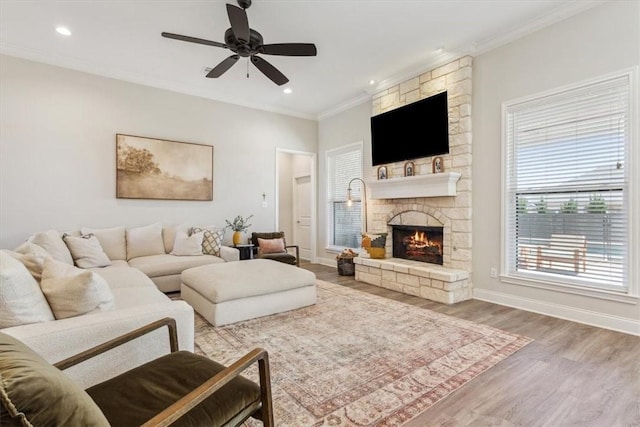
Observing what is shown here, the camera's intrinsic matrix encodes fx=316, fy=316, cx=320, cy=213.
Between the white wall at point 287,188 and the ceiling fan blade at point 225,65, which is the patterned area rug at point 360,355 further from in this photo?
the white wall at point 287,188

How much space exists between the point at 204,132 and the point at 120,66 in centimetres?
145

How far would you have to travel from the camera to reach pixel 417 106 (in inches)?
179

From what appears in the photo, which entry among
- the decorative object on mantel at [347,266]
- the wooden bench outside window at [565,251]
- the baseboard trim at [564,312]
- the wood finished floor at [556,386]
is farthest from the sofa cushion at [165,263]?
the wooden bench outside window at [565,251]

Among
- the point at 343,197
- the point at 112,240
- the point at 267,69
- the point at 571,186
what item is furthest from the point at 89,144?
the point at 571,186

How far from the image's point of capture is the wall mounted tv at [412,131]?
4.27 metres

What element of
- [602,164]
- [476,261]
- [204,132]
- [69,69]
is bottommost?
[476,261]

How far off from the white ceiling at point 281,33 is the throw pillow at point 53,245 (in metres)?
2.34

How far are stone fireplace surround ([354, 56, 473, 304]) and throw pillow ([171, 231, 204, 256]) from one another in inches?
101

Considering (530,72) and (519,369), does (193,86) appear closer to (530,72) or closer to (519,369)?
(530,72)

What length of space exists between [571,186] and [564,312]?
1298 mm

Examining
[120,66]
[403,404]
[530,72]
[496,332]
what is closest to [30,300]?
[403,404]

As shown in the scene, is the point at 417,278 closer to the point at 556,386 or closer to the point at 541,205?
the point at 541,205

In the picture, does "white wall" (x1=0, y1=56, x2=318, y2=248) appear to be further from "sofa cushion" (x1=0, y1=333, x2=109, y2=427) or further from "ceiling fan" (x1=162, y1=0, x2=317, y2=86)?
"sofa cushion" (x1=0, y1=333, x2=109, y2=427)

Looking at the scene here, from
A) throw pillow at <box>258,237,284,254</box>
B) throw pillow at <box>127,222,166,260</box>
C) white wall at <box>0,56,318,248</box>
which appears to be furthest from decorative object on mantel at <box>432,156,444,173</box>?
throw pillow at <box>127,222,166,260</box>
